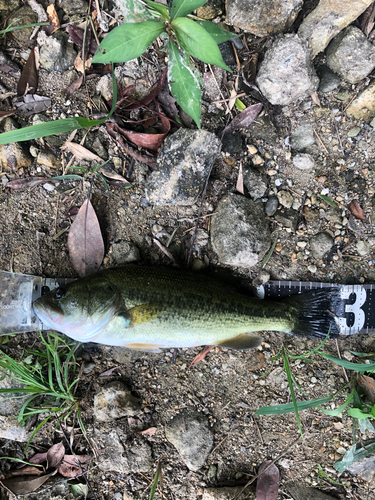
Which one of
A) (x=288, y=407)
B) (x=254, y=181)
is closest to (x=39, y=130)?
(x=254, y=181)

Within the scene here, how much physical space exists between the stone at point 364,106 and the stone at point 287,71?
426mm

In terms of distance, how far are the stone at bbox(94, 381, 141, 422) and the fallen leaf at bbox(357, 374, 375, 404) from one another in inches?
88.0

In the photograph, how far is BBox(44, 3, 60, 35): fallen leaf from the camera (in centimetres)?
303

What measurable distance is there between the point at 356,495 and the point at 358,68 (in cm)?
418

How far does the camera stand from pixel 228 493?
3203mm

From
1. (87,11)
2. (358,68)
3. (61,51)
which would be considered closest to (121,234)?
(61,51)

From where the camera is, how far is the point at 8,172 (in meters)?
3.17

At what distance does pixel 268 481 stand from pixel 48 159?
388 cm

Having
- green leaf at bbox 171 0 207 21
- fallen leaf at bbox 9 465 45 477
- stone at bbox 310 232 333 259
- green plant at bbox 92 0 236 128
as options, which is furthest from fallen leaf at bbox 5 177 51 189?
fallen leaf at bbox 9 465 45 477

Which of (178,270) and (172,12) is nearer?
(172,12)

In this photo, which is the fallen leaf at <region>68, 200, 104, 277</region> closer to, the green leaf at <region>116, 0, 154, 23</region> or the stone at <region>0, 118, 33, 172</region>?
the stone at <region>0, 118, 33, 172</region>

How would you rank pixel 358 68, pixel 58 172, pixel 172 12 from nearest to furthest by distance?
pixel 172 12
pixel 358 68
pixel 58 172

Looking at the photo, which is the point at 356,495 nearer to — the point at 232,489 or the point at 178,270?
the point at 232,489

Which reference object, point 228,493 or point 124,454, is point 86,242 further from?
point 228,493
